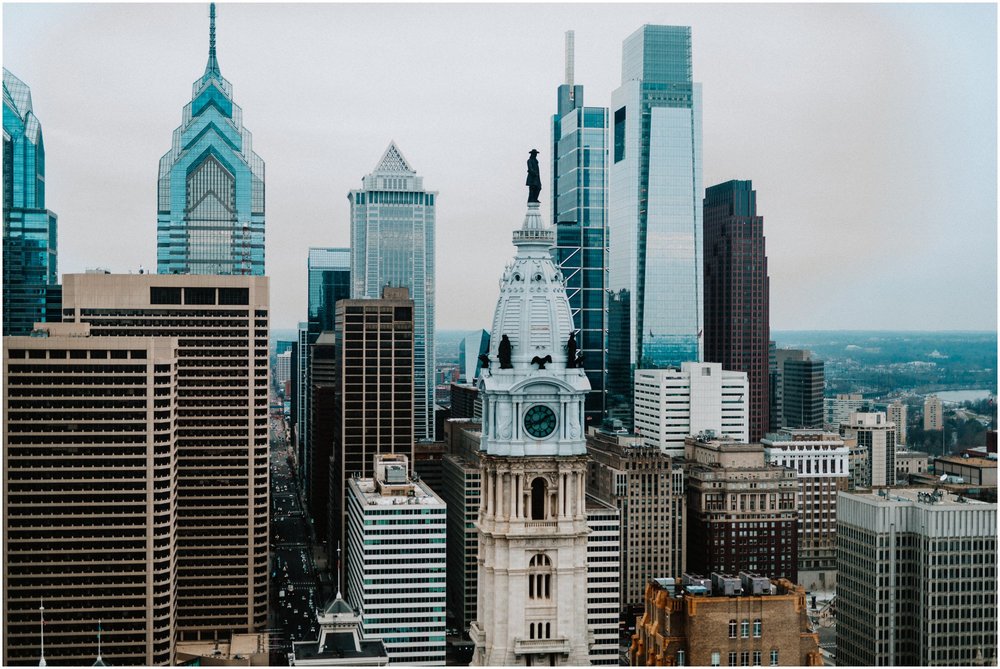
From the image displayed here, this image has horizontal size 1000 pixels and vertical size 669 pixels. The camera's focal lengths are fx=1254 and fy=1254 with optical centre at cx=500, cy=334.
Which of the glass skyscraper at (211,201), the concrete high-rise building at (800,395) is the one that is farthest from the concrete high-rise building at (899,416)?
the glass skyscraper at (211,201)

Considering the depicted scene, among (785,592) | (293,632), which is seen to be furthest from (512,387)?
(293,632)

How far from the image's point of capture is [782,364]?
362ft

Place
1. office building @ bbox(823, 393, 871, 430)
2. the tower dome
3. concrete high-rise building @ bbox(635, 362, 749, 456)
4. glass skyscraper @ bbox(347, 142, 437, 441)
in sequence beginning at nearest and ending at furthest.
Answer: the tower dome
office building @ bbox(823, 393, 871, 430)
concrete high-rise building @ bbox(635, 362, 749, 456)
glass skyscraper @ bbox(347, 142, 437, 441)

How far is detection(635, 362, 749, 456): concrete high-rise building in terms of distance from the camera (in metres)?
86.2

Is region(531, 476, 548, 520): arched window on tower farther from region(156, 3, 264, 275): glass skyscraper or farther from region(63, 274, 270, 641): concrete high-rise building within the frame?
region(156, 3, 264, 275): glass skyscraper

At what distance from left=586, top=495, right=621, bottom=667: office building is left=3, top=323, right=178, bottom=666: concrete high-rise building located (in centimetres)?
1874

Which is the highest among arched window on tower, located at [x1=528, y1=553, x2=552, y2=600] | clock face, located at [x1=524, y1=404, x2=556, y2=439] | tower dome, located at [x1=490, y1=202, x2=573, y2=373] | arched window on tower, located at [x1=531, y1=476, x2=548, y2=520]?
tower dome, located at [x1=490, y1=202, x2=573, y2=373]

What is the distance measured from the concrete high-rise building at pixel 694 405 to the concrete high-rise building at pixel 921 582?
125 feet

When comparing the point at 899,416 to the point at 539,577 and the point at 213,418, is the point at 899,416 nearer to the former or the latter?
the point at 213,418

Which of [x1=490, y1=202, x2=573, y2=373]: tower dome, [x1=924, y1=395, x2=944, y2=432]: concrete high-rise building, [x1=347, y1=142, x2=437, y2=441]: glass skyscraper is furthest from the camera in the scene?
[x1=347, y1=142, x2=437, y2=441]: glass skyscraper

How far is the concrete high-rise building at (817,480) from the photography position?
77875mm

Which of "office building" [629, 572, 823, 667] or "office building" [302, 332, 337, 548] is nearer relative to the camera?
"office building" [629, 572, 823, 667]

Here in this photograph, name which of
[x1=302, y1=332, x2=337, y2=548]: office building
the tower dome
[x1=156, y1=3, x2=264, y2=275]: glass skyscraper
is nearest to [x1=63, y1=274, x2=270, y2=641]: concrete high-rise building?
[x1=302, y1=332, x2=337, y2=548]: office building

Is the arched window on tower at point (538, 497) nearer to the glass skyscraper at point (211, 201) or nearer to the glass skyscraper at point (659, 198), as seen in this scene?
the glass skyscraper at point (211, 201)
